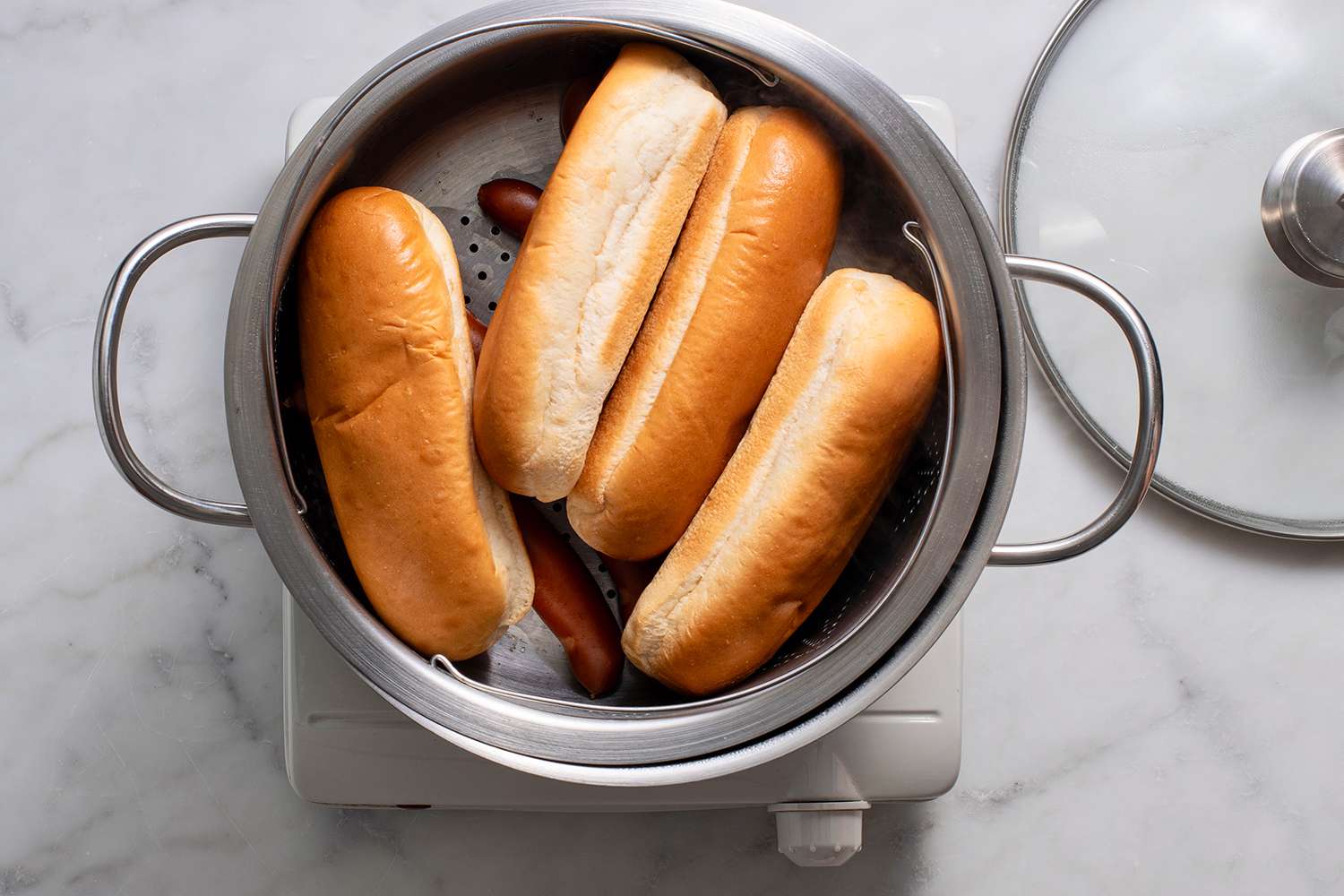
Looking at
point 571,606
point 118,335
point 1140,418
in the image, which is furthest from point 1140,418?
point 118,335

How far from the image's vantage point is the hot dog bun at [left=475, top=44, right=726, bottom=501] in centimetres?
61

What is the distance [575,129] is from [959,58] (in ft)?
1.25

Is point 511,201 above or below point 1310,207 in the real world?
below

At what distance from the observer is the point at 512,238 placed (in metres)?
0.74

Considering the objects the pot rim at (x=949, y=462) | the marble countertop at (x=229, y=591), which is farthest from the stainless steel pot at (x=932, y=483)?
the marble countertop at (x=229, y=591)

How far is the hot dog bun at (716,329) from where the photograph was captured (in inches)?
24.4

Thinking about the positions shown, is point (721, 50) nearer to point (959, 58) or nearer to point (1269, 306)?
point (959, 58)

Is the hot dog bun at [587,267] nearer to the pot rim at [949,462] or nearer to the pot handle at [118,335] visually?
the pot rim at [949,462]

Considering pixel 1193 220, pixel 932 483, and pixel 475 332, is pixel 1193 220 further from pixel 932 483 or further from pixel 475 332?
pixel 475 332

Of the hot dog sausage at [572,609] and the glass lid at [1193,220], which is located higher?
the glass lid at [1193,220]

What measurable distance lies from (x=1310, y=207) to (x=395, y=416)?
2.27 ft

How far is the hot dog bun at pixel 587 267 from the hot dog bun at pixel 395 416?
33 mm

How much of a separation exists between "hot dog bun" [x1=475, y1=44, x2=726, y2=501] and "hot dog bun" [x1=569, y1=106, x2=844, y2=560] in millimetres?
18

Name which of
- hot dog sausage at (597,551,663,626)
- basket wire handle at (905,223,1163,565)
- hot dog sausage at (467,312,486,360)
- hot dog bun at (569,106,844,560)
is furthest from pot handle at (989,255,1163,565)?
hot dog sausage at (467,312,486,360)
